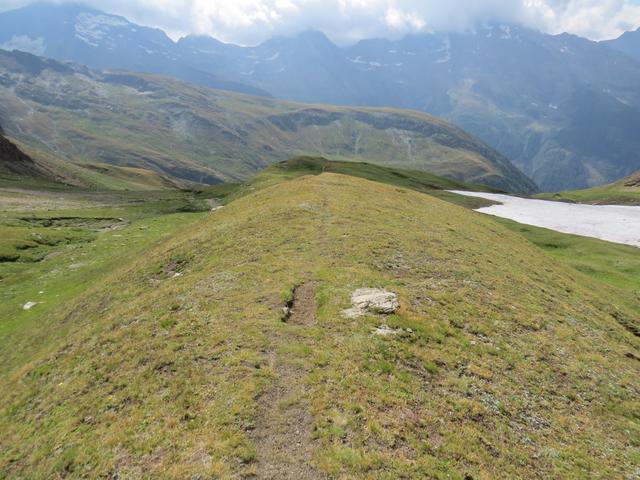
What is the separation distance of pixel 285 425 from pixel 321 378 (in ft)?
9.33

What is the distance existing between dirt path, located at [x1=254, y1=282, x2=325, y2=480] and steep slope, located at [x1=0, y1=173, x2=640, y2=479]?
2.5 inches

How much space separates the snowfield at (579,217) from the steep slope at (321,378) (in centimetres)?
6902

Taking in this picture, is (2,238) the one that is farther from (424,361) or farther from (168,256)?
(424,361)

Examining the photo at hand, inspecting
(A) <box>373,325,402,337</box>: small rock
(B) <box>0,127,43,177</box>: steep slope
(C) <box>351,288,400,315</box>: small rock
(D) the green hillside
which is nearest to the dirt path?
(A) <box>373,325,402,337</box>: small rock

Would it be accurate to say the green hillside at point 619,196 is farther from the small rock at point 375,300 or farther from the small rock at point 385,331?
the small rock at point 385,331

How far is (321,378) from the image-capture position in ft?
55.8

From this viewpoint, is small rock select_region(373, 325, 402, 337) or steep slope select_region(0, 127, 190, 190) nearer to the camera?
small rock select_region(373, 325, 402, 337)

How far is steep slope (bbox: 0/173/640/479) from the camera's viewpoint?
13969 mm

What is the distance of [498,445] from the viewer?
15.0m

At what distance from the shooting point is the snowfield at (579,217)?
294 feet

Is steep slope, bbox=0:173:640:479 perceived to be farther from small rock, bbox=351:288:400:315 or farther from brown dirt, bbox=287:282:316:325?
small rock, bbox=351:288:400:315

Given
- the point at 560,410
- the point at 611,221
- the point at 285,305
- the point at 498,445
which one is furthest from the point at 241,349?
the point at 611,221

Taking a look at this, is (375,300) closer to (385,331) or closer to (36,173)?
(385,331)

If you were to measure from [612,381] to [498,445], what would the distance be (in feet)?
36.3
